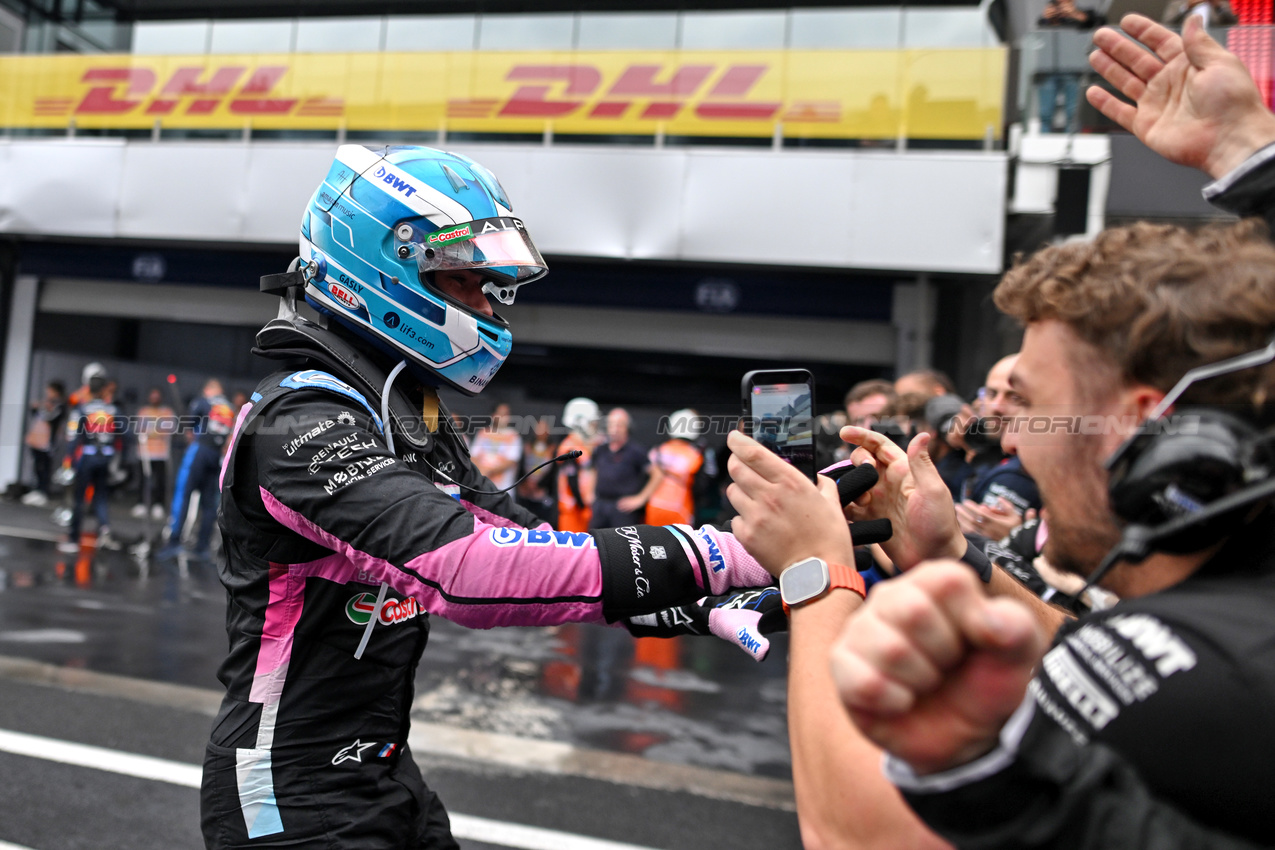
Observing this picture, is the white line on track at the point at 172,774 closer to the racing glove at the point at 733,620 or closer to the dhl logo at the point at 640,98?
the racing glove at the point at 733,620

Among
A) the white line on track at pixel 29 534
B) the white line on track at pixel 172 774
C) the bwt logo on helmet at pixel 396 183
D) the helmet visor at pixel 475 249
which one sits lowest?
the white line on track at pixel 172 774

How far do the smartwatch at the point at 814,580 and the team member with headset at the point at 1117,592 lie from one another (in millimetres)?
26

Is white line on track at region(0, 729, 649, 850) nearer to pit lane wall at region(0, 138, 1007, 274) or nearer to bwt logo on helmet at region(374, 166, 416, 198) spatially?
bwt logo on helmet at region(374, 166, 416, 198)

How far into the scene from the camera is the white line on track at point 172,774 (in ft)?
11.8

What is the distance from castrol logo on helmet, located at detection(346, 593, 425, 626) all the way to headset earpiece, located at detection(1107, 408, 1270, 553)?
1.31m

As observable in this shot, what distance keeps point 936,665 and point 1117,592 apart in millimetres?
533

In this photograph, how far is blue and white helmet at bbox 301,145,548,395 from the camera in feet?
6.37

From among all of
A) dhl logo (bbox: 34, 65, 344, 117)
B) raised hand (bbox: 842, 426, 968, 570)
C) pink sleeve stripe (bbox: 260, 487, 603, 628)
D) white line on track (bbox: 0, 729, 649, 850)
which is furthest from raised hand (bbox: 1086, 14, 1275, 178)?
dhl logo (bbox: 34, 65, 344, 117)

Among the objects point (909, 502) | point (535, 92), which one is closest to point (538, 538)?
point (909, 502)

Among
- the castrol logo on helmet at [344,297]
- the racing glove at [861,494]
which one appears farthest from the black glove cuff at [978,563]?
the castrol logo on helmet at [344,297]

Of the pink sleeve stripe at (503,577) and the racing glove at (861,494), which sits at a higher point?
the racing glove at (861,494)

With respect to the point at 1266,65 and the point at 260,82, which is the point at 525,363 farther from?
the point at 1266,65

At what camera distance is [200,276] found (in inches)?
555

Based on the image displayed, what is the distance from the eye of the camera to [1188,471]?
0.99m
